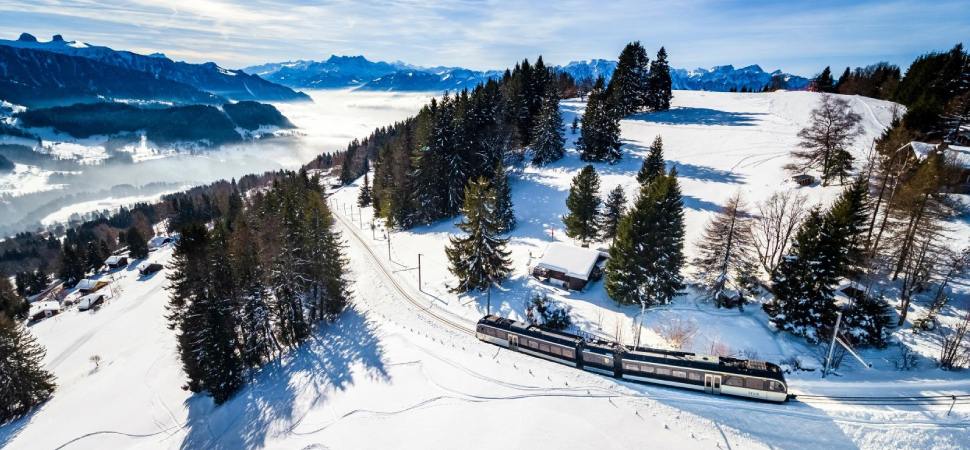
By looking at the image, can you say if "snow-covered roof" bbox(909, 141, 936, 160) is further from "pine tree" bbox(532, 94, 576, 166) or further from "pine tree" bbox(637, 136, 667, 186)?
"pine tree" bbox(532, 94, 576, 166)

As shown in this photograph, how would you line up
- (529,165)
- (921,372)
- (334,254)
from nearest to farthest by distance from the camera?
(921,372), (334,254), (529,165)

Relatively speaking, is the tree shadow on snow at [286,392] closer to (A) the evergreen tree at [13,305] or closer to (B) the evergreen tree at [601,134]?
(B) the evergreen tree at [601,134]

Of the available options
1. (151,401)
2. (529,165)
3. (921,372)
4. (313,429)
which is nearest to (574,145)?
(529,165)

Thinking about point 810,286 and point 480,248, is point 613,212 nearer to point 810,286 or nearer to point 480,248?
point 480,248

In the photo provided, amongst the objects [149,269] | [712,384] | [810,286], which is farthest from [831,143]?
[149,269]

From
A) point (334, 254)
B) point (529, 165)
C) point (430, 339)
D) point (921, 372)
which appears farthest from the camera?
point (529, 165)

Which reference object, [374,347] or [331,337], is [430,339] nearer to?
[374,347]
